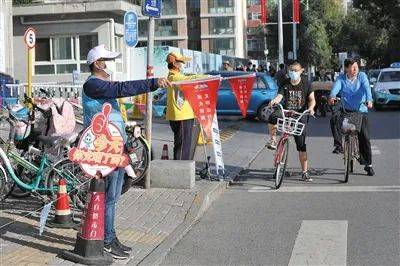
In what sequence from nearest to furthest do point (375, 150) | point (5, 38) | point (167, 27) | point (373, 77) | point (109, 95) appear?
point (109, 95), point (375, 150), point (5, 38), point (373, 77), point (167, 27)

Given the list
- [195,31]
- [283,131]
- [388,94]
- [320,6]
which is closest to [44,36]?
[388,94]

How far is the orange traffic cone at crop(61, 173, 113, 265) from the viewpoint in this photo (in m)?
5.68

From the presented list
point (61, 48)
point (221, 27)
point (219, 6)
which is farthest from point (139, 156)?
point (219, 6)

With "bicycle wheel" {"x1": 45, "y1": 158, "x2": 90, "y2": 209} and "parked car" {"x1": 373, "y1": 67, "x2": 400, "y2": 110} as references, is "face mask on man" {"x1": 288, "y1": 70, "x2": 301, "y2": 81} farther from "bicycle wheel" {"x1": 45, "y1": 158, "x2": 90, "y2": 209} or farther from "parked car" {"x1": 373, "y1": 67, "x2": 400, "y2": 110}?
"parked car" {"x1": 373, "y1": 67, "x2": 400, "y2": 110}

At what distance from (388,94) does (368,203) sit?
18.6 m

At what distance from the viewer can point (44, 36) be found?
2902 centimetres

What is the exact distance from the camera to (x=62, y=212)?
6.99 m

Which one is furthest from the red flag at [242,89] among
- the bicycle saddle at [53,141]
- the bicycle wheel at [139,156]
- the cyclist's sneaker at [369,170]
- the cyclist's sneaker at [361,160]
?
the bicycle saddle at [53,141]

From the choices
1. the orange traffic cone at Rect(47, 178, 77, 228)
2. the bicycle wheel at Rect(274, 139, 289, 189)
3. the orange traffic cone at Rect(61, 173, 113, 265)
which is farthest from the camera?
the bicycle wheel at Rect(274, 139, 289, 189)

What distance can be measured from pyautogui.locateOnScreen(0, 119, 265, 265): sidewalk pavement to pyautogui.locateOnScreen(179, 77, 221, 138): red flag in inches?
40.1

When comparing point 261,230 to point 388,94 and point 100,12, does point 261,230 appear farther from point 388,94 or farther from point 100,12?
point 100,12

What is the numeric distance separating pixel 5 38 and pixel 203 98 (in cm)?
1577

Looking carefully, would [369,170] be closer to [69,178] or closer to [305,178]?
[305,178]

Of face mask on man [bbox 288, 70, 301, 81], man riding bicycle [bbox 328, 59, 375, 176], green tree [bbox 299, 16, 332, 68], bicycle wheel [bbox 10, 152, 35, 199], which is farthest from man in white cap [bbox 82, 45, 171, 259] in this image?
green tree [bbox 299, 16, 332, 68]
